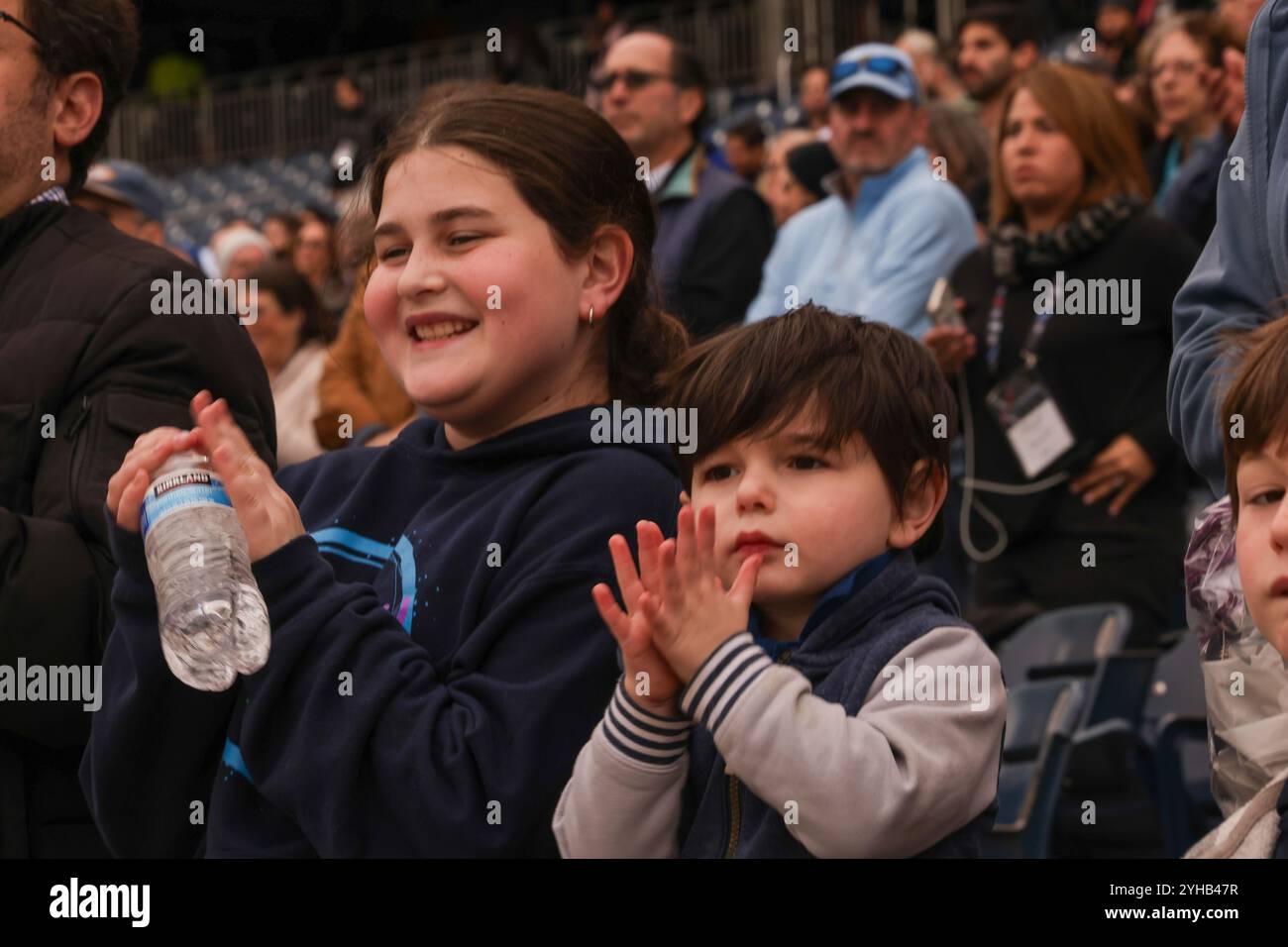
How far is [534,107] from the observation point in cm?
240

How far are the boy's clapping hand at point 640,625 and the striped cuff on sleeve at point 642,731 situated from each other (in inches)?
0.4

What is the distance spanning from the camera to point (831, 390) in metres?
2.10

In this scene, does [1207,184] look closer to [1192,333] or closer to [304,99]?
[1192,333]

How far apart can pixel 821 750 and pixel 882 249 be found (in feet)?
11.0

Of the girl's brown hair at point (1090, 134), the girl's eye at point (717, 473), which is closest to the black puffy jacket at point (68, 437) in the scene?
the girl's eye at point (717, 473)

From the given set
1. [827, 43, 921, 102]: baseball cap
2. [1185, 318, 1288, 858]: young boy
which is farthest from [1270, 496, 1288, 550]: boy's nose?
[827, 43, 921, 102]: baseball cap

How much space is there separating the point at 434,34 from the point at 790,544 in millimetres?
19536

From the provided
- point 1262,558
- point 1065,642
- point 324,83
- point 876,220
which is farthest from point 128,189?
point 324,83

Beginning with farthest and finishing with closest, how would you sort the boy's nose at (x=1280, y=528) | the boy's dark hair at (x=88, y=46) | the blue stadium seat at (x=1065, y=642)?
the blue stadium seat at (x=1065, y=642)
the boy's dark hair at (x=88, y=46)
the boy's nose at (x=1280, y=528)

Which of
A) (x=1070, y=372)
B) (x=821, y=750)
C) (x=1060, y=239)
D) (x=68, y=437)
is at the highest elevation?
(x=1060, y=239)

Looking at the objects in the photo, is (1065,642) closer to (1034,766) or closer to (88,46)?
(1034,766)

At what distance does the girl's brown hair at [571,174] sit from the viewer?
2.31m

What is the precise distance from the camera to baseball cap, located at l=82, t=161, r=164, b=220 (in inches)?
215

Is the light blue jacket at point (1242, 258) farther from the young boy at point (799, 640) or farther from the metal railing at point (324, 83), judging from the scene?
the metal railing at point (324, 83)
